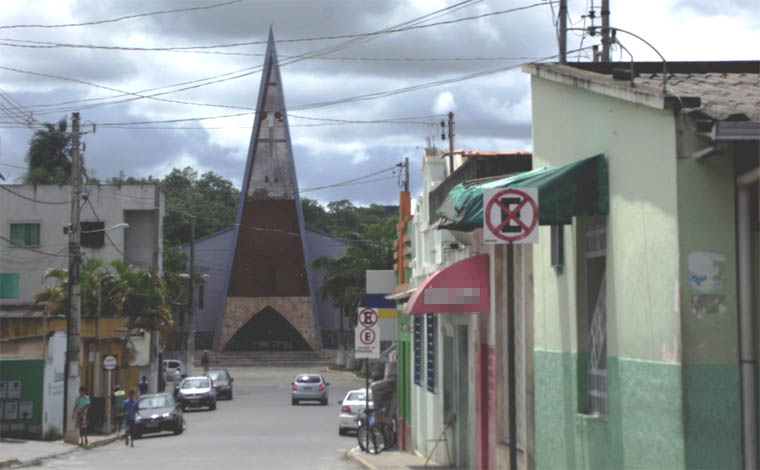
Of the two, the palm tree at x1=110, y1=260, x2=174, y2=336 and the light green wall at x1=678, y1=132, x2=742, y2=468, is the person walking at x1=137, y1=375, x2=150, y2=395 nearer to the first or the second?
the palm tree at x1=110, y1=260, x2=174, y2=336

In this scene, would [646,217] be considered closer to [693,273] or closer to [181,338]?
[693,273]

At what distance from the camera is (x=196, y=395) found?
157ft

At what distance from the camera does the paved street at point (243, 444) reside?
2367 cm

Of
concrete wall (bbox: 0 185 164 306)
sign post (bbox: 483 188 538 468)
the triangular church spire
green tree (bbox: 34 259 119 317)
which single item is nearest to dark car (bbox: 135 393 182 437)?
green tree (bbox: 34 259 119 317)

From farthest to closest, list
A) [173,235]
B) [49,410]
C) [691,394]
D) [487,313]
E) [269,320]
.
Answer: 1. [173,235]
2. [269,320]
3. [49,410]
4. [487,313]
5. [691,394]

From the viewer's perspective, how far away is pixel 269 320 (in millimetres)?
79562

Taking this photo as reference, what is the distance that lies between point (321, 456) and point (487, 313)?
10.3m

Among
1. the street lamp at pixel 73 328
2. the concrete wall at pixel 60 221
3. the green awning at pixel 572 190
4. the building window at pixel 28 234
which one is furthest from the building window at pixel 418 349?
the building window at pixel 28 234

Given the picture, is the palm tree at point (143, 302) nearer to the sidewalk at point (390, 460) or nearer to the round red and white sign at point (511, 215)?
the sidewalk at point (390, 460)

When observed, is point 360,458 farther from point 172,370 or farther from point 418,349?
point 172,370

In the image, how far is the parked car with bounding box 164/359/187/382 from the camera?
65.9 metres

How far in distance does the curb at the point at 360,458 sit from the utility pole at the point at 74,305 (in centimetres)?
912

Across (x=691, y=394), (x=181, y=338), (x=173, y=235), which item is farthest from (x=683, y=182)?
(x=173, y=235)

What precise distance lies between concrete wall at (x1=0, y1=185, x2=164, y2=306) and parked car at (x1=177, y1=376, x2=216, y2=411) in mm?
13303
